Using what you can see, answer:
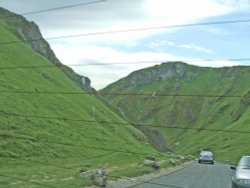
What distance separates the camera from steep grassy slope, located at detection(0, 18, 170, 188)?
4425cm

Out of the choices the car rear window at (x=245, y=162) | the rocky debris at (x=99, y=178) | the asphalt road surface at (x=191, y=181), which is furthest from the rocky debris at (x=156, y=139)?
the car rear window at (x=245, y=162)

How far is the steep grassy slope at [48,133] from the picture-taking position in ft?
145

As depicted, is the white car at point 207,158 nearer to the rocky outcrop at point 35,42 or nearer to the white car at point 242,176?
the white car at point 242,176

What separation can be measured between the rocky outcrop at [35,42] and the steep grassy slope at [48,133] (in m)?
26.5

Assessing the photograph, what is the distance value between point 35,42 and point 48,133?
330 feet

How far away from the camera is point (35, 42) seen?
173 meters

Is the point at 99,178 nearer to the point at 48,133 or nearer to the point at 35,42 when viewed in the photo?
the point at 48,133

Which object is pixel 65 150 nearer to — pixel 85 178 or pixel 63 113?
pixel 63 113

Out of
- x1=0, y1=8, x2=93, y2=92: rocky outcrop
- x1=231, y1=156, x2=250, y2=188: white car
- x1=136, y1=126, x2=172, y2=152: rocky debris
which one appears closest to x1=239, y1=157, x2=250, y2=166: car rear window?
x1=231, y1=156, x2=250, y2=188: white car

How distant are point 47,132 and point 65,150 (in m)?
6.42

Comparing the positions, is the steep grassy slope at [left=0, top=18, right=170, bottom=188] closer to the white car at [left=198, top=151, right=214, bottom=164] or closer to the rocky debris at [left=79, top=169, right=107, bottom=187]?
the rocky debris at [left=79, top=169, right=107, bottom=187]

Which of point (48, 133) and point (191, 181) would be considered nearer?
point (191, 181)

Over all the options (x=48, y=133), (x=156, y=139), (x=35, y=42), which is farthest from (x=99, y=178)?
(x=35, y=42)

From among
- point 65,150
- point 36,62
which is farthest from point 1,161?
point 36,62
